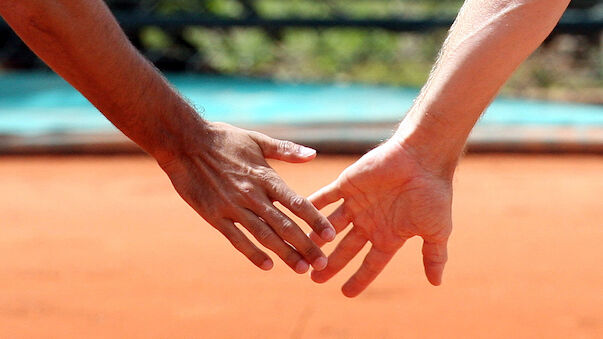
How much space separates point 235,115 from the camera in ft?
15.7

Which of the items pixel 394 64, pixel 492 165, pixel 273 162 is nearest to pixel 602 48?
pixel 394 64

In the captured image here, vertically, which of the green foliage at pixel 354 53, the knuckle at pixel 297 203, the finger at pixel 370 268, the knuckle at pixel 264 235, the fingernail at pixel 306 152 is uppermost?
the fingernail at pixel 306 152

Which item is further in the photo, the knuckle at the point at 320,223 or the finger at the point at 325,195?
the finger at the point at 325,195

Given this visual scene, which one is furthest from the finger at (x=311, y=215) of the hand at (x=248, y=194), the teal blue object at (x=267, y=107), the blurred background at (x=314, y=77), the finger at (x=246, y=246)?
the teal blue object at (x=267, y=107)

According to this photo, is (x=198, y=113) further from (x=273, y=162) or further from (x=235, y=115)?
(x=235, y=115)

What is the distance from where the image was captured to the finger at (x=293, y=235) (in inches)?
76.0

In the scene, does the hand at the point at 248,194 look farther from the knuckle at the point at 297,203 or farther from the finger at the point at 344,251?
the finger at the point at 344,251

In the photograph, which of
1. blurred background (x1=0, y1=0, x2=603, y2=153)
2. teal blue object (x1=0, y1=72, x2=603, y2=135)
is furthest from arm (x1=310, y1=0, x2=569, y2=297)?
teal blue object (x1=0, y1=72, x2=603, y2=135)

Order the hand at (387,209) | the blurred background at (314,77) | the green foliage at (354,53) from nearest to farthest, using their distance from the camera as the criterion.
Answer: the hand at (387,209) < the blurred background at (314,77) < the green foliage at (354,53)

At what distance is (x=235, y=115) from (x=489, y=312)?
2.66m

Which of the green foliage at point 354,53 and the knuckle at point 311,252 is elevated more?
the knuckle at point 311,252

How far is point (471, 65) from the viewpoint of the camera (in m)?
1.98

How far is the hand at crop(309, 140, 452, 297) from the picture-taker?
81.6 inches

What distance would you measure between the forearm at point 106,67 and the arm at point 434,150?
15.1 inches
